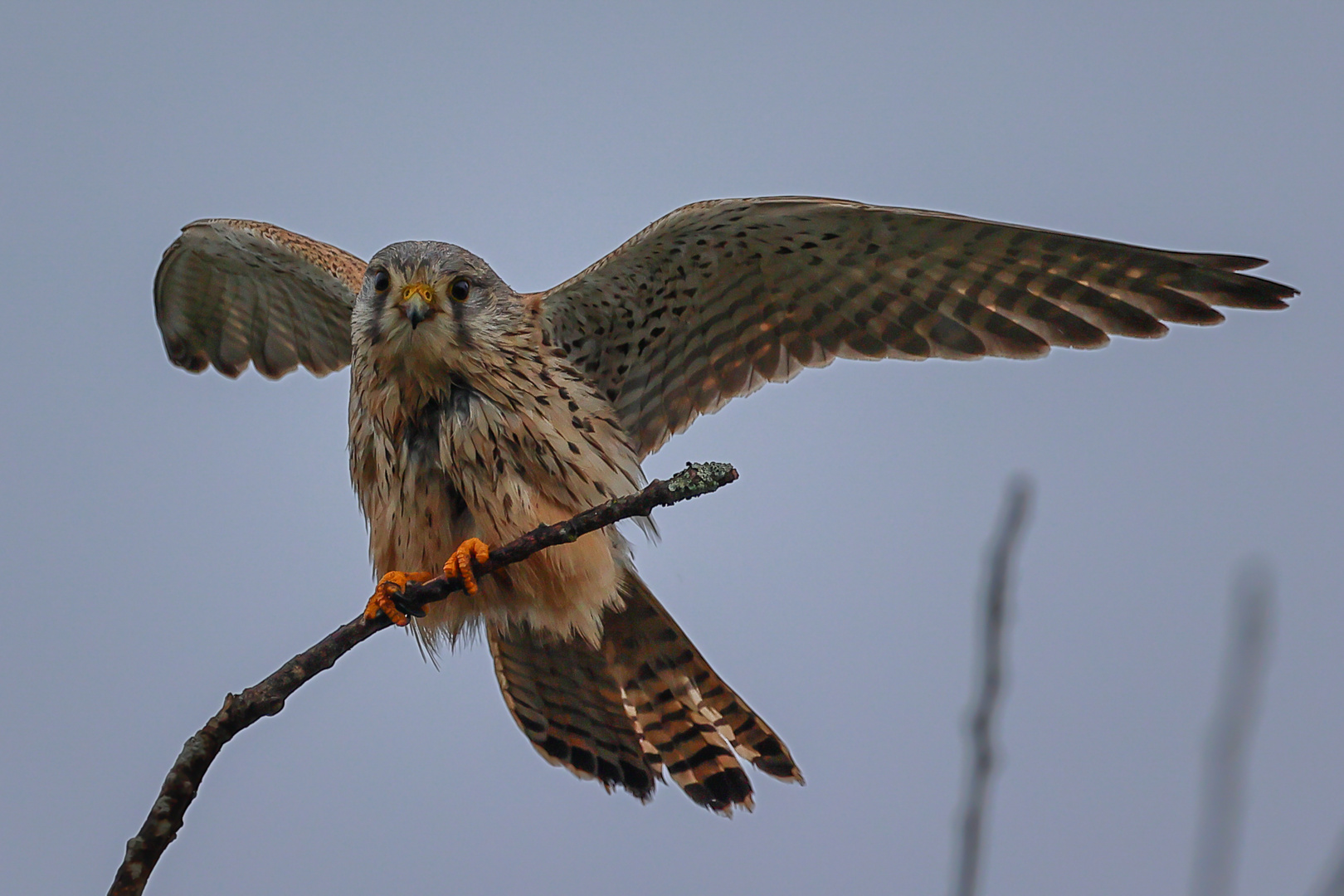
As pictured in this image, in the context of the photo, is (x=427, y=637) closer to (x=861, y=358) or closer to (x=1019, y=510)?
(x=861, y=358)

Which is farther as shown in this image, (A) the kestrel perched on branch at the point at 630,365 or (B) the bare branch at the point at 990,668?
(A) the kestrel perched on branch at the point at 630,365

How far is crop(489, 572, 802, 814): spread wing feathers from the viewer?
172 inches

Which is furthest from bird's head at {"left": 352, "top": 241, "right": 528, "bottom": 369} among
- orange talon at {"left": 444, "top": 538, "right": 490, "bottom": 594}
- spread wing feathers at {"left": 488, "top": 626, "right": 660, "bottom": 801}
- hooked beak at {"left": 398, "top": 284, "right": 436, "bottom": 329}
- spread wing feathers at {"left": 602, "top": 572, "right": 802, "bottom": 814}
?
spread wing feathers at {"left": 488, "top": 626, "right": 660, "bottom": 801}

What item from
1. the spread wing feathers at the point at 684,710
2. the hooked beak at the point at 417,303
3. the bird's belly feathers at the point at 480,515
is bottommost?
the spread wing feathers at the point at 684,710

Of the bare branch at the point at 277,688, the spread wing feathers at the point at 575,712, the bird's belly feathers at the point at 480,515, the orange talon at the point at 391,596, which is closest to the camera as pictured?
the bare branch at the point at 277,688

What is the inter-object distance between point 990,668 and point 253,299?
467cm

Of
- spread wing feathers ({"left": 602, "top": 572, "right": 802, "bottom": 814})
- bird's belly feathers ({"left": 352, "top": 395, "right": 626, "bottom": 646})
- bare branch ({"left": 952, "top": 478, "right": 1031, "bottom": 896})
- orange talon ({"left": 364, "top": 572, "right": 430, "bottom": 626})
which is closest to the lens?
bare branch ({"left": 952, "top": 478, "right": 1031, "bottom": 896})

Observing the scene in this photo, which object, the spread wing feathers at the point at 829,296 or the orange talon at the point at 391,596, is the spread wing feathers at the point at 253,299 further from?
the orange talon at the point at 391,596

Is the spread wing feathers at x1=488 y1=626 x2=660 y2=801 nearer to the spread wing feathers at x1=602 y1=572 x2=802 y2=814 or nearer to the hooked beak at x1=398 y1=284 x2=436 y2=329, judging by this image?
the spread wing feathers at x1=602 y1=572 x2=802 y2=814

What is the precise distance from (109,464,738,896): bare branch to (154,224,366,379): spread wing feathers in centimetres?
245

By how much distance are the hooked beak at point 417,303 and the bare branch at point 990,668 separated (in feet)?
8.95

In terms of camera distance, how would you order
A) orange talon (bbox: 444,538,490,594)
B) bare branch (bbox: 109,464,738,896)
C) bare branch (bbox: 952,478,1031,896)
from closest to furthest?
1. bare branch (bbox: 952,478,1031,896)
2. bare branch (bbox: 109,464,738,896)
3. orange talon (bbox: 444,538,490,594)

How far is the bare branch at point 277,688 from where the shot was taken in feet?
6.56

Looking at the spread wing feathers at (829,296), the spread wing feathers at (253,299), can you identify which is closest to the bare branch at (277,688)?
the spread wing feathers at (829,296)
